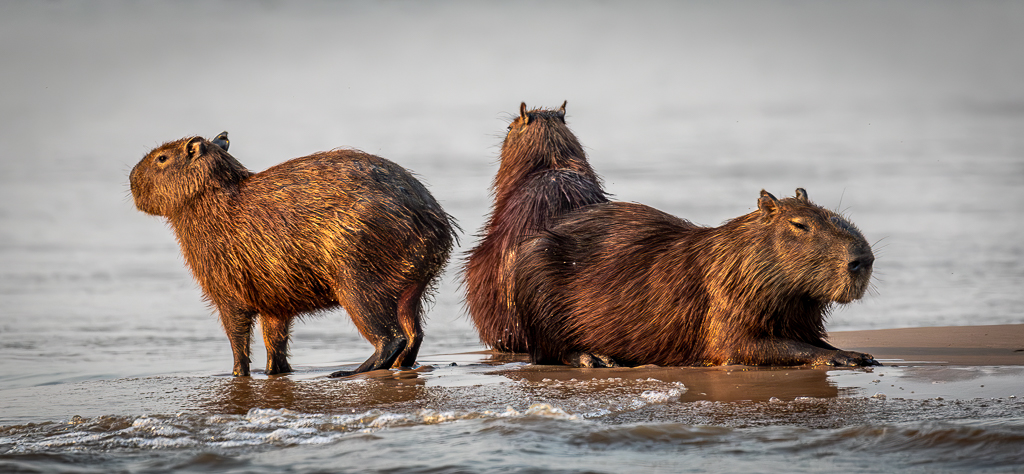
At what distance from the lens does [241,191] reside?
20.8ft

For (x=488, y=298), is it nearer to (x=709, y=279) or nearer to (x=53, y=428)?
(x=709, y=279)

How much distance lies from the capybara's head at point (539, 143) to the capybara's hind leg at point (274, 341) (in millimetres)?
2216

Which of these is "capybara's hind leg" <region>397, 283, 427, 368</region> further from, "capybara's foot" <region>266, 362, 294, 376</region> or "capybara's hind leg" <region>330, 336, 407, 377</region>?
"capybara's foot" <region>266, 362, 294, 376</region>

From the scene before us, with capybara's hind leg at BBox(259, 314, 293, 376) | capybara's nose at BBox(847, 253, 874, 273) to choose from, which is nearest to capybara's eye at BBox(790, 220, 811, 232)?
capybara's nose at BBox(847, 253, 874, 273)

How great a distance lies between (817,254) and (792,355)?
0.64 m

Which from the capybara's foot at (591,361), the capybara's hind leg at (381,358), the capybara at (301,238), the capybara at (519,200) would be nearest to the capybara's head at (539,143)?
the capybara at (519,200)

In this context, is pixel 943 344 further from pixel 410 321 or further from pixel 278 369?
pixel 278 369

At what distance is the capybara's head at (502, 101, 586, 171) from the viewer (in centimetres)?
733

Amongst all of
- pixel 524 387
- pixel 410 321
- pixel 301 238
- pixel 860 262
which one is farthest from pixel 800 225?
pixel 301 238

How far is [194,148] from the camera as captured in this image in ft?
21.0

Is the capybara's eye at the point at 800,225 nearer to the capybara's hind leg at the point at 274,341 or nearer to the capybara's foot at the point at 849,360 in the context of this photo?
the capybara's foot at the point at 849,360

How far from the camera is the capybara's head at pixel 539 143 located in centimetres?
733

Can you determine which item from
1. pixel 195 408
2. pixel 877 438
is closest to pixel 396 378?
pixel 195 408

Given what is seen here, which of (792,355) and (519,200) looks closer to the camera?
(792,355)
